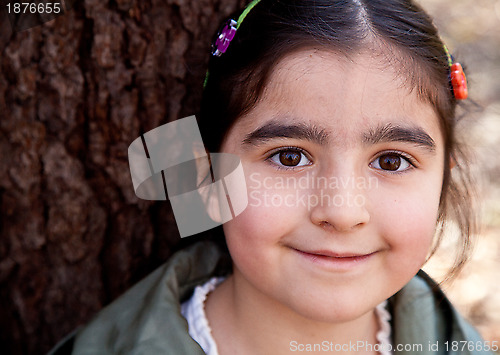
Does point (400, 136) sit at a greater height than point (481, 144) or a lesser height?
greater

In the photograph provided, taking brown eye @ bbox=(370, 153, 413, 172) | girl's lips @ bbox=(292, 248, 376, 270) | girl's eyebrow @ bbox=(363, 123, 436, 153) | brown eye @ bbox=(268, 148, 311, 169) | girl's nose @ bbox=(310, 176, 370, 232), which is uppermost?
girl's eyebrow @ bbox=(363, 123, 436, 153)

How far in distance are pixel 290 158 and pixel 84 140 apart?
2.62ft

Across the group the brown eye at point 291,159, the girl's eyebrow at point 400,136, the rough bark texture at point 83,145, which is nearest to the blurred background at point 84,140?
the rough bark texture at point 83,145

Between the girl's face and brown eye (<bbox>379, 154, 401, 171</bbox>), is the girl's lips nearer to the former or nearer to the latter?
the girl's face

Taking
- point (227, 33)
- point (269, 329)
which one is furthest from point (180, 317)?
point (227, 33)

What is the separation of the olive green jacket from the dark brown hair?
1.52 ft

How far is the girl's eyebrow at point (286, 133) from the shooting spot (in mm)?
1320

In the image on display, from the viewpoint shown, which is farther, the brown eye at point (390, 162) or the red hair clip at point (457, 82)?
the red hair clip at point (457, 82)

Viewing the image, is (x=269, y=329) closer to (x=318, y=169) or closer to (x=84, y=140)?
(x=318, y=169)

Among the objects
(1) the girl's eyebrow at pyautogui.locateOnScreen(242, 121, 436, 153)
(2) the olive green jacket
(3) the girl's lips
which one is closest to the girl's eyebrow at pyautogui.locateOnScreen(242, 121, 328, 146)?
(1) the girl's eyebrow at pyautogui.locateOnScreen(242, 121, 436, 153)

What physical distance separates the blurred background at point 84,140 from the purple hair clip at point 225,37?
0.72 feet

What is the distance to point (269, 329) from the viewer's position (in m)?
1.61

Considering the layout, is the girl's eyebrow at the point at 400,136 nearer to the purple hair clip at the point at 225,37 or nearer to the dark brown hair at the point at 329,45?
the dark brown hair at the point at 329,45

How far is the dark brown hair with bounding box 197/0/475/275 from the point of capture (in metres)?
1.40
